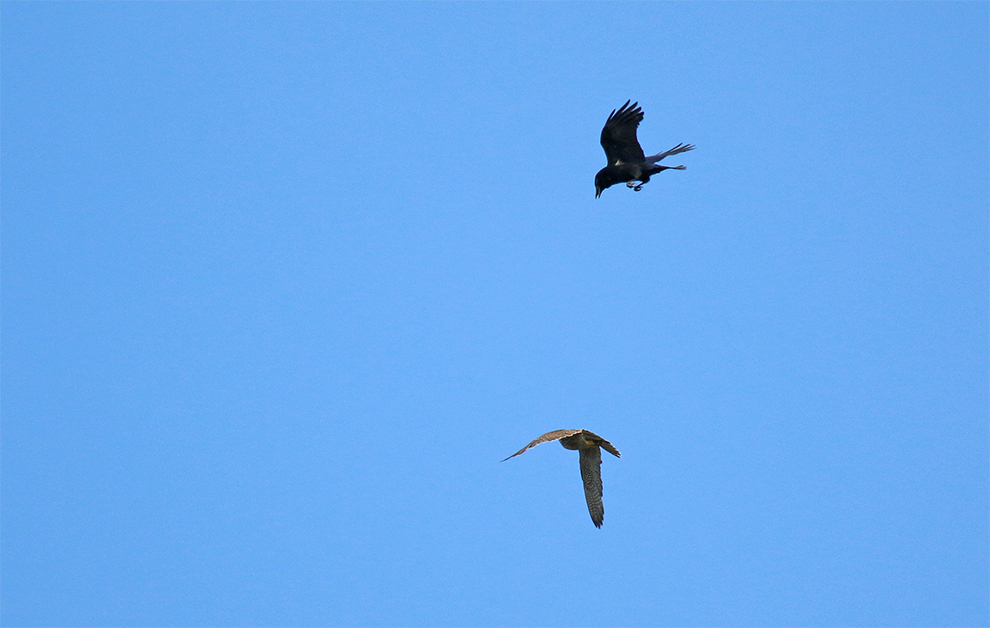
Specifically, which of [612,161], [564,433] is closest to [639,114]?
[612,161]

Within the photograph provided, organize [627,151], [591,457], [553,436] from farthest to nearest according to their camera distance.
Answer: [627,151] → [591,457] → [553,436]

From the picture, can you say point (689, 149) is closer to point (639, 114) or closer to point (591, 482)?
point (639, 114)

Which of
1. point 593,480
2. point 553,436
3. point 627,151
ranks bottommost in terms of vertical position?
point 553,436

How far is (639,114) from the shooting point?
1580 centimetres

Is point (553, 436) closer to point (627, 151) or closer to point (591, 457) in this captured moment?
point (591, 457)

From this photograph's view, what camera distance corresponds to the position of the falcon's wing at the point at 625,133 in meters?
15.7

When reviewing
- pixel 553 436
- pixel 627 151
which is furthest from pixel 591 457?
pixel 627 151

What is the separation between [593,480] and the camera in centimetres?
1435

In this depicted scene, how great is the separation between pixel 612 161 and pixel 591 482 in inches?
217

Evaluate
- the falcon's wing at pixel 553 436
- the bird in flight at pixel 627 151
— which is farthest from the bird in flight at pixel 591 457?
the bird in flight at pixel 627 151

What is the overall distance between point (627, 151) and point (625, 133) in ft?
1.07

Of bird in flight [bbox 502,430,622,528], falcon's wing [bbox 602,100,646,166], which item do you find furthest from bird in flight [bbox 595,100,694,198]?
bird in flight [bbox 502,430,622,528]

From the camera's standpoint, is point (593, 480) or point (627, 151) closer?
point (593, 480)

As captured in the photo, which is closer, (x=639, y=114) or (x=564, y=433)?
(x=564, y=433)
